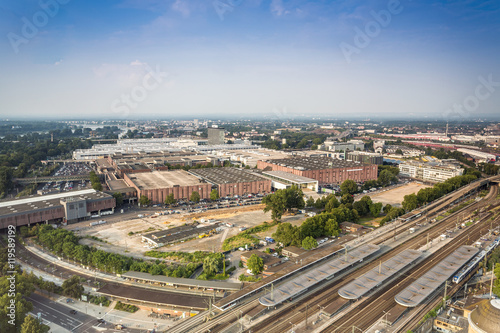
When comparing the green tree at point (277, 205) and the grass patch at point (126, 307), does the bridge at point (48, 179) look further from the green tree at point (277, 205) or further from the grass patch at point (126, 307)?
the grass patch at point (126, 307)

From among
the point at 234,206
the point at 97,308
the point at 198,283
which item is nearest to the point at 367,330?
the point at 198,283

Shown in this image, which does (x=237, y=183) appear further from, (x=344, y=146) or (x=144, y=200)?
(x=344, y=146)

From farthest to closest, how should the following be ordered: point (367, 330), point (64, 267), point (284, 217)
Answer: point (284, 217) → point (64, 267) → point (367, 330)

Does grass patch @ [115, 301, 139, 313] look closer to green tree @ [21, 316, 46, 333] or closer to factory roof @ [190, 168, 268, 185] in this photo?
green tree @ [21, 316, 46, 333]

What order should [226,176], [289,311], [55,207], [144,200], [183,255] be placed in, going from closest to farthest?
[289,311]
[183,255]
[55,207]
[144,200]
[226,176]

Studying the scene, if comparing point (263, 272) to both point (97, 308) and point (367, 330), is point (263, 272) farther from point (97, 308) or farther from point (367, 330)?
point (97, 308)

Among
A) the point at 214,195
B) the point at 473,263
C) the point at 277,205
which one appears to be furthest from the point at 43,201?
the point at 473,263

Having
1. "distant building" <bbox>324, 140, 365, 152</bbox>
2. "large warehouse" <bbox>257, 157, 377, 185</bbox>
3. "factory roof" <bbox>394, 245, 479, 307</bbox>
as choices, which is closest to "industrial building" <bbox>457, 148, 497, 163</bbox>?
"distant building" <bbox>324, 140, 365, 152</bbox>
